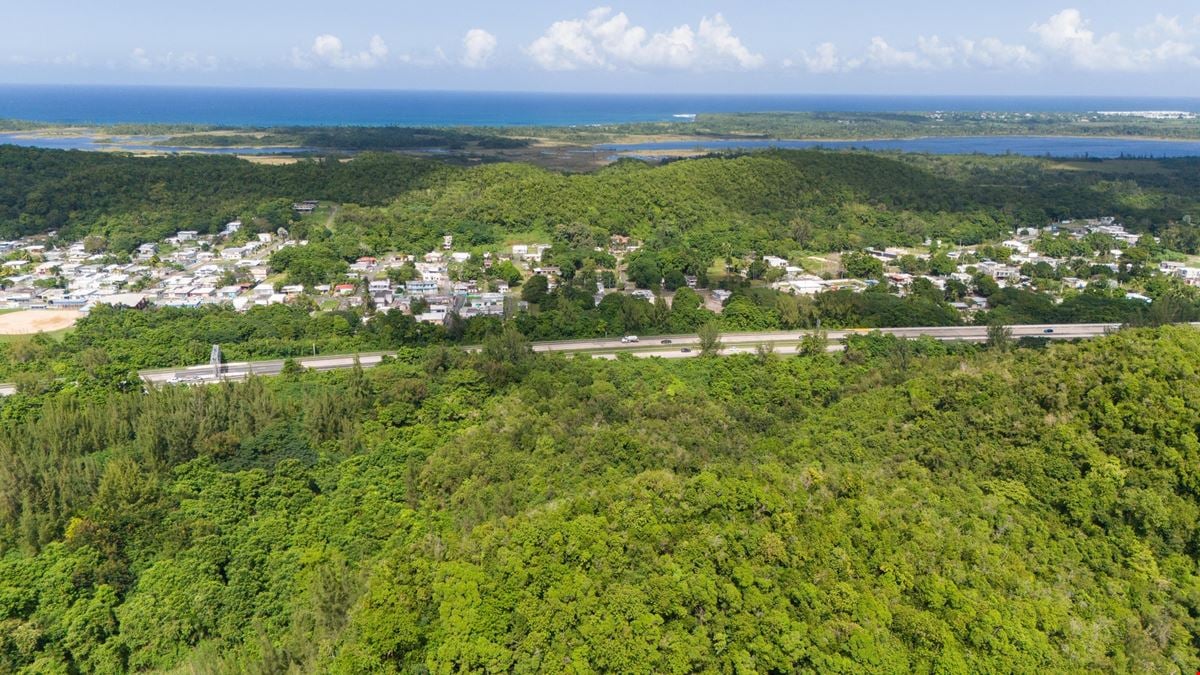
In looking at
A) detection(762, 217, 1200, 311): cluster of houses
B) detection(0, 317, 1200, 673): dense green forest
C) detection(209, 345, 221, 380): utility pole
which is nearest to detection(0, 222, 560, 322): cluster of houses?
detection(209, 345, 221, 380): utility pole

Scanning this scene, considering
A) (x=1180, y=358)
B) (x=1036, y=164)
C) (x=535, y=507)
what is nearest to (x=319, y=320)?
(x=535, y=507)

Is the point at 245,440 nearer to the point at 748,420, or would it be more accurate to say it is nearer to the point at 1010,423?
the point at 748,420

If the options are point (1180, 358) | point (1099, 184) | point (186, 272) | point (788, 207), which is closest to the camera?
point (1180, 358)

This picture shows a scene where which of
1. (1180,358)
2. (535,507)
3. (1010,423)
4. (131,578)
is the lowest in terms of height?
(131,578)

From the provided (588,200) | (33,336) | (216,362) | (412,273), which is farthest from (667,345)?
(588,200)

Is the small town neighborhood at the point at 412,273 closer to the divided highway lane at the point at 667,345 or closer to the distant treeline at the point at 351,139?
the divided highway lane at the point at 667,345

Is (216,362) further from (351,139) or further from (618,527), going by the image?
(351,139)
